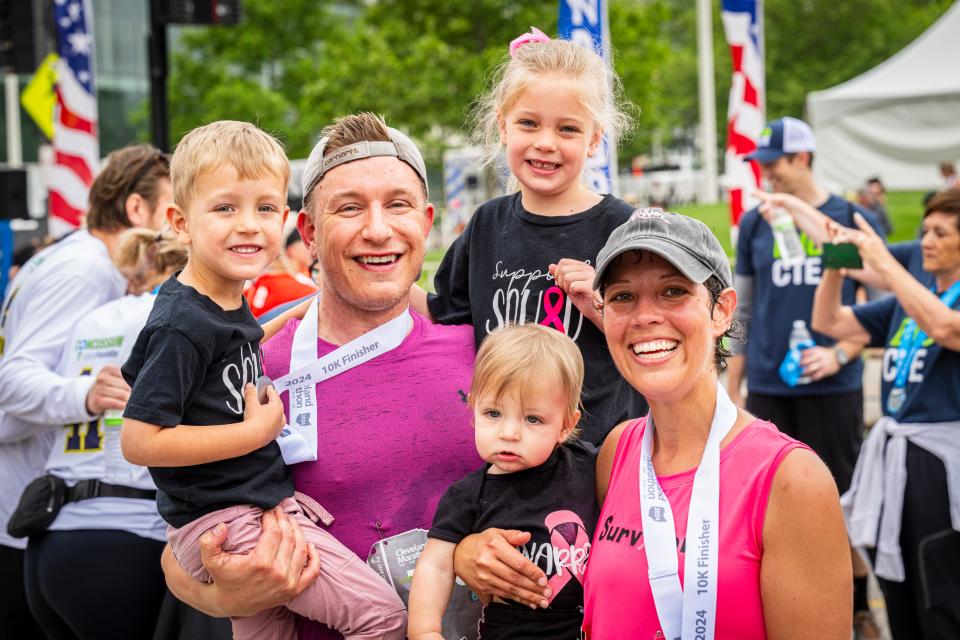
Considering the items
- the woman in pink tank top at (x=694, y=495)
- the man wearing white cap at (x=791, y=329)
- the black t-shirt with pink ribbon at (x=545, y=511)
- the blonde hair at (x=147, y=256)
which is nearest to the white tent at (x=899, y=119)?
the man wearing white cap at (x=791, y=329)

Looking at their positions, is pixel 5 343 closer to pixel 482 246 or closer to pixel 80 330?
pixel 80 330

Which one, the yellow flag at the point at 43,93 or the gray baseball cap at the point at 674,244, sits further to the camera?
the yellow flag at the point at 43,93

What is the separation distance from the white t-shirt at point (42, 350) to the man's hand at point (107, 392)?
51 millimetres

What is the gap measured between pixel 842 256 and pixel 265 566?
359 centimetres

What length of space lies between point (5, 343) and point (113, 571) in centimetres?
125

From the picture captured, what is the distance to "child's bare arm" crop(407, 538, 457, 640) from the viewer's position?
258 cm

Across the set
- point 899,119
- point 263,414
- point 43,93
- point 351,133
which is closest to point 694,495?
point 263,414

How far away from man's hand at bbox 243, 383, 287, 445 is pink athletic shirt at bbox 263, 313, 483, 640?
15 cm

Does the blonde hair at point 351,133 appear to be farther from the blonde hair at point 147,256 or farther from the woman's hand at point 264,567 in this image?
the blonde hair at point 147,256

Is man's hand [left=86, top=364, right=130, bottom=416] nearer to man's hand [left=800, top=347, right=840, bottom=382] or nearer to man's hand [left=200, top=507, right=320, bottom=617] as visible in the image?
man's hand [left=200, top=507, right=320, bottom=617]

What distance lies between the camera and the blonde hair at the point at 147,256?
4.21 meters

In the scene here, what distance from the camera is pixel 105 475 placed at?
390 centimetres

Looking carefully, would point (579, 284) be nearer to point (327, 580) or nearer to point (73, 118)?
point (327, 580)

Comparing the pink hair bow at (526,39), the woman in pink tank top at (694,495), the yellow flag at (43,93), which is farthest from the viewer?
the yellow flag at (43,93)
